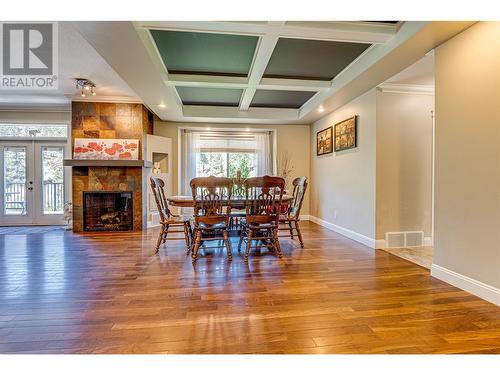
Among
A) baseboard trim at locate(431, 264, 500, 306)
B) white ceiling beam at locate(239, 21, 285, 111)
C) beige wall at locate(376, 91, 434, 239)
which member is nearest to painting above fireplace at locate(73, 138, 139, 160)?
white ceiling beam at locate(239, 21, 285, 111)

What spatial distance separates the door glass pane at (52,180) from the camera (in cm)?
547

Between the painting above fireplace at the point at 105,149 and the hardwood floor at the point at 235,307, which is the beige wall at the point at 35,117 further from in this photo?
the hardwood floor at the point at 235,307

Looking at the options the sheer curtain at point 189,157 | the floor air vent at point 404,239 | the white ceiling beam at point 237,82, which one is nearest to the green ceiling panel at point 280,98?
the white ceiling beam at point 237,82

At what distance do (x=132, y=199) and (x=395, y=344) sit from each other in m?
4.81

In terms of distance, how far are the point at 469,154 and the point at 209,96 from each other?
12.8ft

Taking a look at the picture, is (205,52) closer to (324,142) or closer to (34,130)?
(324,142)

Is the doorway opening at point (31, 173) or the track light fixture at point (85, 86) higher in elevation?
the track light fixture at point (85, 86)

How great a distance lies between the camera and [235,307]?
1922 millimetres

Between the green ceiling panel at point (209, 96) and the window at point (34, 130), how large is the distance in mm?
2775

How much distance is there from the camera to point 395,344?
148cm

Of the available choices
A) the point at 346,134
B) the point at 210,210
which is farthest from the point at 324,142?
the point at 210,210

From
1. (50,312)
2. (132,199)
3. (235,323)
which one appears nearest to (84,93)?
(132,199)

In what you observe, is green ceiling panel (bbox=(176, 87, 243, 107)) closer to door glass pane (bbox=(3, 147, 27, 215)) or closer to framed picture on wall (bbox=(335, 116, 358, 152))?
framed picture on wall (bbox=(335, 116, 358, 152))

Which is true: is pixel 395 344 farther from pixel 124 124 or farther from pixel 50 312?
pixel 124 124
